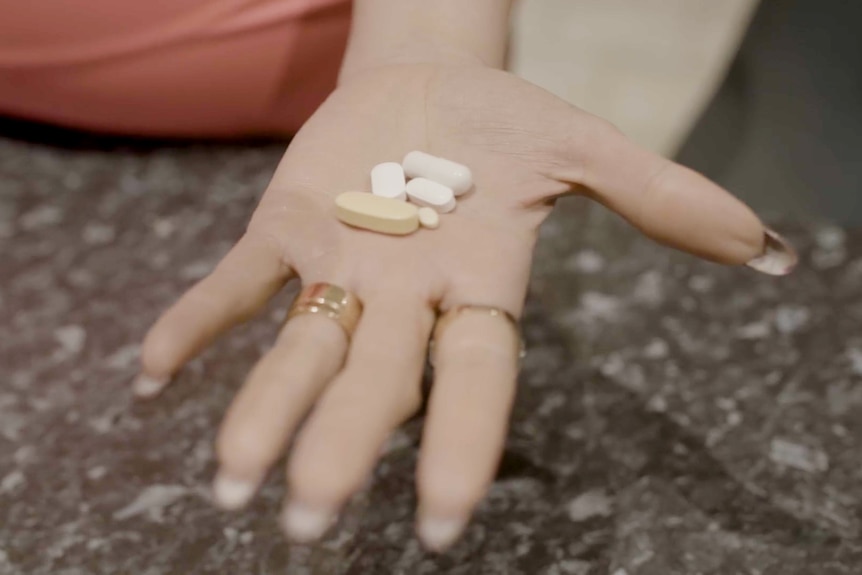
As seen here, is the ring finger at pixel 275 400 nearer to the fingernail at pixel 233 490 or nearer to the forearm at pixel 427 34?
the fingernail at pixel 233 490

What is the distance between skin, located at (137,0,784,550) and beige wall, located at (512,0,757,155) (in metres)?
0.59

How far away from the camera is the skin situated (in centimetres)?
42

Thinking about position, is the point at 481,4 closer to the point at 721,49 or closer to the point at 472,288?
the point at 472,288

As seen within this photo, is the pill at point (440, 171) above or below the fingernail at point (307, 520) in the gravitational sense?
above

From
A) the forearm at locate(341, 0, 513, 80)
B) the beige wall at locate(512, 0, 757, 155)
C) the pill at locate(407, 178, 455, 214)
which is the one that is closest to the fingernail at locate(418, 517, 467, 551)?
the pill at locate(407, 178, 455, 214)

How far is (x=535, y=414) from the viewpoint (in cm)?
76

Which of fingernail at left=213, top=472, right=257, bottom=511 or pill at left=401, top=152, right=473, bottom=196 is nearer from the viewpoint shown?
fingernail at left=213, top=472, right=257, bottom=511

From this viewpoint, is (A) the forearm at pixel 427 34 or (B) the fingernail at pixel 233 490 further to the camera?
(A) the forearm at pixel 427 34

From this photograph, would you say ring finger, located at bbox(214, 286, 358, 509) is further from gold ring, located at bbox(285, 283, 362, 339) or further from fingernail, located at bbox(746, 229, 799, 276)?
fingernail, located at bbox(746, 229, 799, 276)

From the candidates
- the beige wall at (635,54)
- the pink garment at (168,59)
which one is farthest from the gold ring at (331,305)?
the beige wall at (635,54)

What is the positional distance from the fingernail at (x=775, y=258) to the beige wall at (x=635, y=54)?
60 cm

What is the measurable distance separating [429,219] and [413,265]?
41mm

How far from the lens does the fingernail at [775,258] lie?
1.84ft

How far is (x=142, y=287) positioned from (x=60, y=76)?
27 cm
